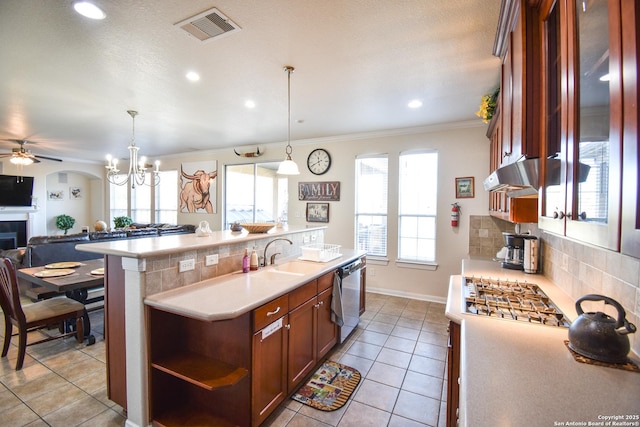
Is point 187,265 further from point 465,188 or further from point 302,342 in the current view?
point 465,188

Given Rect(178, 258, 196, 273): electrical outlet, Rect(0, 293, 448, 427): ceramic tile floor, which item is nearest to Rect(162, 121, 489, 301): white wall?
Rect(0, 293, 448, 427): ceramic tile floor

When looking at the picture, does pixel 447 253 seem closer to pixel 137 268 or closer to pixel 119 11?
pixel 137 268

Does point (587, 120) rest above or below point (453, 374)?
above

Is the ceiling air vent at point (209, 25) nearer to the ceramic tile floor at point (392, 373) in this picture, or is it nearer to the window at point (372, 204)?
the ceramic tile floor at point (392, 373)

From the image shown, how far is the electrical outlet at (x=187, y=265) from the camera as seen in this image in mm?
1989

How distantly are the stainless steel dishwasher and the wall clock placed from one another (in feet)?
7.74

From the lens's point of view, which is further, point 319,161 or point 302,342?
point 319,161

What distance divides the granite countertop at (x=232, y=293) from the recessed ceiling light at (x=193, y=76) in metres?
1.92

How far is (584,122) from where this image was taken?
0.87 m

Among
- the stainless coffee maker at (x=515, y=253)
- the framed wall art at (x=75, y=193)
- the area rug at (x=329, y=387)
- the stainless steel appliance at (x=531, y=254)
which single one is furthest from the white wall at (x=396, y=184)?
the framed wall art at (x=75, y=193)

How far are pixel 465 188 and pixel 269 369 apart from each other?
365cm

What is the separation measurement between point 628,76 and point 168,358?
2429 mm

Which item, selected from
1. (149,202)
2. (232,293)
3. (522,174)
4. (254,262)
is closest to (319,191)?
(254,262)

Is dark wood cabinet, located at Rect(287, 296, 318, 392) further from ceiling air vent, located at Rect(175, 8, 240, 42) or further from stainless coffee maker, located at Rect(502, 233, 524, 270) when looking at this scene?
ceiling air vent, located at Rect(175, 8, 240, 42)
